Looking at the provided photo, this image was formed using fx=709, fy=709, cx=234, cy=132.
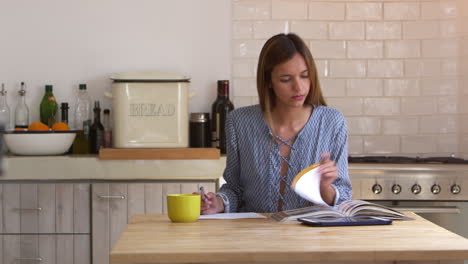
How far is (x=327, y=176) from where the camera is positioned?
7.31ft

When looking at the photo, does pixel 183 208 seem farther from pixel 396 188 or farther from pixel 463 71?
pixel 463 71

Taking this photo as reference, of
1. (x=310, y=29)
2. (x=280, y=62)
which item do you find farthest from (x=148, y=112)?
(x=280, y=62)

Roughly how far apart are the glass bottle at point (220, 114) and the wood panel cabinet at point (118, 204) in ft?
1.44

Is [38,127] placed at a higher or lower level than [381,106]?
lower

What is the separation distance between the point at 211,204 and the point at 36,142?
67.0 inches

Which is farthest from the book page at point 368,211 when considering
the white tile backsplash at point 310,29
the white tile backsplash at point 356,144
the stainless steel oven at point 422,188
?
the white tile backsplash at point 310,29

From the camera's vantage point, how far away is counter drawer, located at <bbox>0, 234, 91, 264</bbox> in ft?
12.4

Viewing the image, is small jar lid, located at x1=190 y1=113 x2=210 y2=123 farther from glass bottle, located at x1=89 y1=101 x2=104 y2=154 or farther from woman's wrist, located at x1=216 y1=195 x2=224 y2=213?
woman's wrist, located at x1=216 y1=195 x2=224 y2=213

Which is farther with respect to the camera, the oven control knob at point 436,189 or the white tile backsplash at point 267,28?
the white tile backsplash at point 267,28

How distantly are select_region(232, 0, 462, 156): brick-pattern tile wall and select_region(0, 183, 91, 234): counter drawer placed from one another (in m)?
1.20

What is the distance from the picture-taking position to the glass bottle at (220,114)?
417cm

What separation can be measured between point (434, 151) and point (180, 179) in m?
1.66

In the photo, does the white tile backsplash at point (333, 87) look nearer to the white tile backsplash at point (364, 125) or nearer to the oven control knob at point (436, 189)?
the white tile backsplash at point (364, 125)

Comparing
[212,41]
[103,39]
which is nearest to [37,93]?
[103,39]
